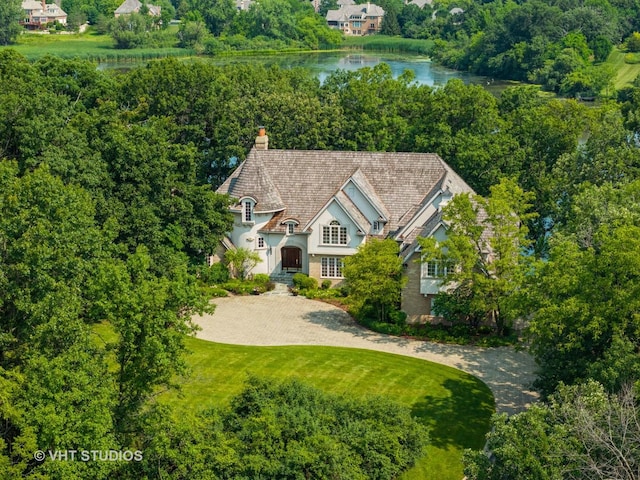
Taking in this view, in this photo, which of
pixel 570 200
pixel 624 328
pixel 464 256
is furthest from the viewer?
pixel 570 200

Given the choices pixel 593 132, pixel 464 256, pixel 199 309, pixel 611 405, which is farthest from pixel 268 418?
pixel 593 132

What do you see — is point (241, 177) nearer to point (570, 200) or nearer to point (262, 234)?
point (262, 234)

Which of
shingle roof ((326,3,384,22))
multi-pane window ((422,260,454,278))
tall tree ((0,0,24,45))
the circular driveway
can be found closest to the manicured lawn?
the circular driveway

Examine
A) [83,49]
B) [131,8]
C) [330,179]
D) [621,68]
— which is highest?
[131,8]

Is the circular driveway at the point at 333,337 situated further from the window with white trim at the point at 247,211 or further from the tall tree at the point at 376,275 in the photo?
the window with white trim at the point at 247,211

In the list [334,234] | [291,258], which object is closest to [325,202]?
[334,234]

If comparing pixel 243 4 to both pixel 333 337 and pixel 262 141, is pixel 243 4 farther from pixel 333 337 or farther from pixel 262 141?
pixel 333 337
